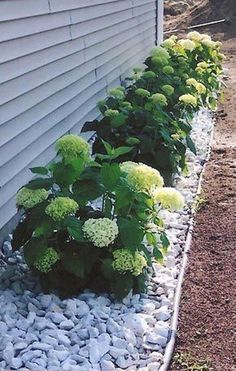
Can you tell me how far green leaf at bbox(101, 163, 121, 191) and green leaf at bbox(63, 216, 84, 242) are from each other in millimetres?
197

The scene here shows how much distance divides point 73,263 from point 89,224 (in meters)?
0.17

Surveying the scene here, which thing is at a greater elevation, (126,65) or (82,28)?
(82,28)

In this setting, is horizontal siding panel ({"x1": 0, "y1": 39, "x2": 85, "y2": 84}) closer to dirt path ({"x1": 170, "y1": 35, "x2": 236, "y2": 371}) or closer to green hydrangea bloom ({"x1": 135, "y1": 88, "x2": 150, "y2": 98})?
green hydrangea bloom ({"x1": 135, "y1": 88, "x2": 150, "y2": 98})

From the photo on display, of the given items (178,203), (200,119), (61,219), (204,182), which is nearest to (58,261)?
(61,219)

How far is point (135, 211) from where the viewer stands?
8.00ft

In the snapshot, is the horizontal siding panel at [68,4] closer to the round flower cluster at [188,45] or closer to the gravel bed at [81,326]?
the round flower cluster at [188,45]

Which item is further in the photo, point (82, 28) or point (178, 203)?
point (82, 28)

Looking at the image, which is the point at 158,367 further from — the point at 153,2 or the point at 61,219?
the point at 153,2

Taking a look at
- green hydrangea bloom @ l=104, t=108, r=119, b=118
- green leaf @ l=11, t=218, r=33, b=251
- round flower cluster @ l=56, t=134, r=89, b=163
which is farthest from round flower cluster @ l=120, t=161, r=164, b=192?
green hydrangea bloom @ l=104, t=108, r=119, b=118

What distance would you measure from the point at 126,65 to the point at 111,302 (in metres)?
4.27

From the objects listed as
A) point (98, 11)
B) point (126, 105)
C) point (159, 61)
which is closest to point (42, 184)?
point (126, 105)

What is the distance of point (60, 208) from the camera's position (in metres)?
2.23

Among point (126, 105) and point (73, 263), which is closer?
point (73, 263)

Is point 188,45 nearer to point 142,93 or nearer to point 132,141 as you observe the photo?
point 142,93
